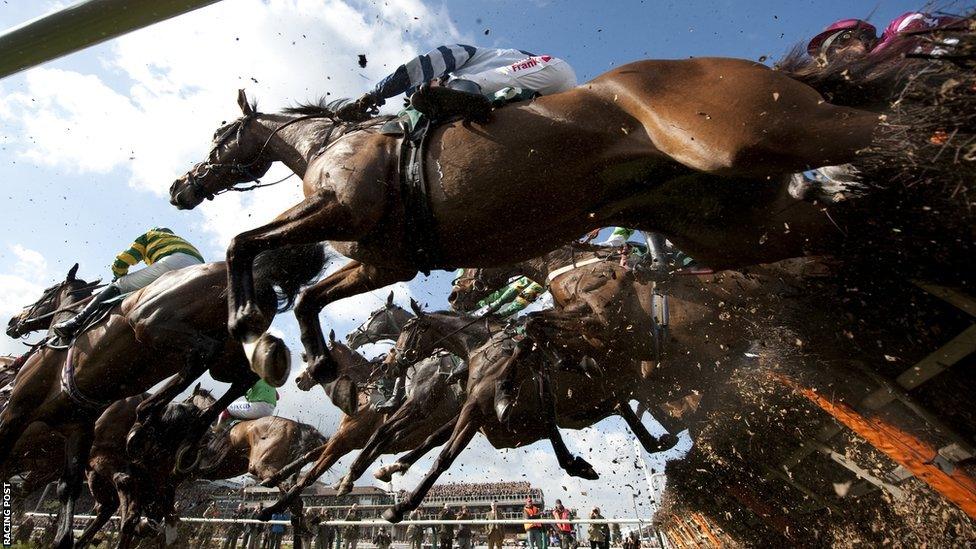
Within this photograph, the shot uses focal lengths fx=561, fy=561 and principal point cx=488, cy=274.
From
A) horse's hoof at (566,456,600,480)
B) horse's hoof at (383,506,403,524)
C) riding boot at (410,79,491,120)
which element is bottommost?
horse's hoof at (383,506,403,524)

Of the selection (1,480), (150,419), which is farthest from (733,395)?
(1,480)

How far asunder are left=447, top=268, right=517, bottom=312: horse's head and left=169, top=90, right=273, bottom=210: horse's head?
16.8ft

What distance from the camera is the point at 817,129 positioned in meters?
2.22

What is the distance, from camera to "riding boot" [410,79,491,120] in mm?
2752

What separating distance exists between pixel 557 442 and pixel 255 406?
648cm

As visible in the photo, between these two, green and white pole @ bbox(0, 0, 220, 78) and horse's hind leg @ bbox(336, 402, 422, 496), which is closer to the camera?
green and white pole @ bbox(0, 0, 220, 78)

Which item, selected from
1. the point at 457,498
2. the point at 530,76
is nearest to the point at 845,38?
the point at 530,76

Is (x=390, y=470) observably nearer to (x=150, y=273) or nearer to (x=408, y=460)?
(x=408, y=460)

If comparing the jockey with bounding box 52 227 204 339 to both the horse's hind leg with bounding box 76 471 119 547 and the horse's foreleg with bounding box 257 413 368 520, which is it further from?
the horse's foreleg with bounding box 257 413 368 520

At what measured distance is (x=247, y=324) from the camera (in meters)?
2.78

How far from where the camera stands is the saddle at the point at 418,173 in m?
2.79

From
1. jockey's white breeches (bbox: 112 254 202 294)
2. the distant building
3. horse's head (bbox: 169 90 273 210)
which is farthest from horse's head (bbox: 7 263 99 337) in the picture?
the distant building

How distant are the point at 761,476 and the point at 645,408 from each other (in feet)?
7.42

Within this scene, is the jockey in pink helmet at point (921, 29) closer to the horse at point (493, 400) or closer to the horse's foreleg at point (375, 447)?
the horse at point (493, 400)
